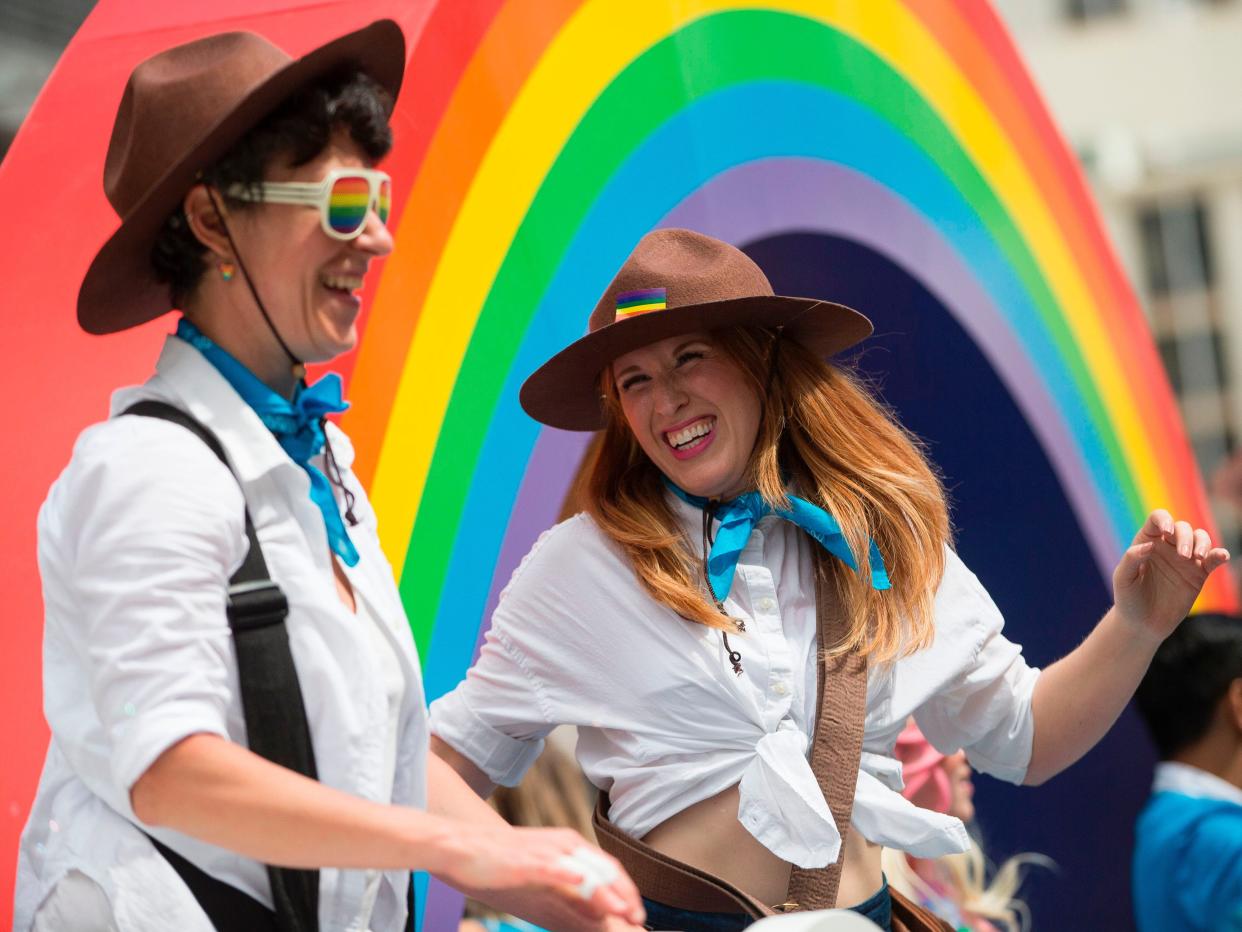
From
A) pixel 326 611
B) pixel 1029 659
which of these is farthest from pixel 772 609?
pixel 1029 659

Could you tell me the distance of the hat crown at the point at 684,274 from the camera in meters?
2.60

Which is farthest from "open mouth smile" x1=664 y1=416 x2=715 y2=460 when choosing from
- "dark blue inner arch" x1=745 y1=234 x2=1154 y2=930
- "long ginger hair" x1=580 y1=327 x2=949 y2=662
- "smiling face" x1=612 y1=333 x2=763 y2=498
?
"dark blue inner arch" x1=745 y1=234 x2=1154 y2=930

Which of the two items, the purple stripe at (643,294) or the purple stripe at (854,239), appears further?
the purple stripe at (854,239)

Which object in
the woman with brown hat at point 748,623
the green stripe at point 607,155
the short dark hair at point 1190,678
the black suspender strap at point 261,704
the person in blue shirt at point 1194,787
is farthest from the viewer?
the short dark hair at point 1190,678

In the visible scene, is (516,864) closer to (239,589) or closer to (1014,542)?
(239,589)

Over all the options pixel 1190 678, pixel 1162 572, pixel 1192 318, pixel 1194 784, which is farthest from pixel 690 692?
pixel 1192 318

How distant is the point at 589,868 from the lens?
1567mm

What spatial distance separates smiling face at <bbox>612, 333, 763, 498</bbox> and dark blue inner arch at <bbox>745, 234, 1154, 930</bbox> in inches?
63.4

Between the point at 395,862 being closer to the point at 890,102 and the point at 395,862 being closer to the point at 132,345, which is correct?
the point at 132,345

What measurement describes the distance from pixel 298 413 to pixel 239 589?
267 mm

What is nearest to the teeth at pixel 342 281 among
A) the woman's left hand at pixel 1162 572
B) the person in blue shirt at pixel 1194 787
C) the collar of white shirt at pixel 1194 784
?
the woman's left hand at pixel 1162 572

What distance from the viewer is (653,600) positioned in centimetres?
254

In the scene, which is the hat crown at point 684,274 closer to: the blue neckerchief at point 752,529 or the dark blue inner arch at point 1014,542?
the blue neckerchief at point 752,529

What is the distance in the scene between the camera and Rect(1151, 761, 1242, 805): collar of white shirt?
412 centimetres
